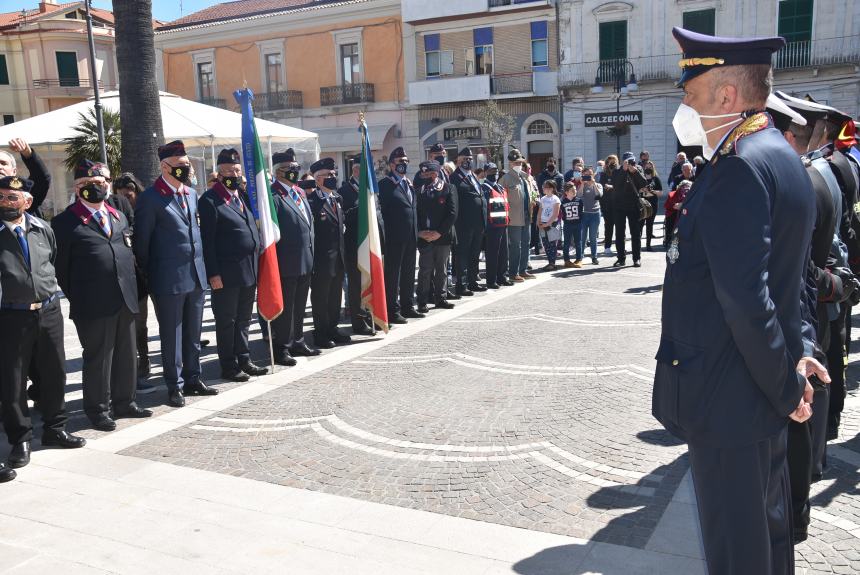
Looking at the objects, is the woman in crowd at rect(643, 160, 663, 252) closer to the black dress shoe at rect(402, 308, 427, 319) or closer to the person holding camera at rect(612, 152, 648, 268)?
the person holding camera at rect(612, 152, 648, 268)

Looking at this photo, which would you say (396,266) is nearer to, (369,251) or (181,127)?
(369,251)

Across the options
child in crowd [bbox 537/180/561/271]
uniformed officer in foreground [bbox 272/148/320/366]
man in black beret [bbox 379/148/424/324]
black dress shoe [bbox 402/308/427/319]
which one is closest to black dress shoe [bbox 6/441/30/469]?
uniformed officer in foreground [bbox 272/148/320/366]

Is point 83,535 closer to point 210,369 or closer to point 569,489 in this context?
point 569,489

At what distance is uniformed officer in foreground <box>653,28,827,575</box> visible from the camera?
235 centimetres

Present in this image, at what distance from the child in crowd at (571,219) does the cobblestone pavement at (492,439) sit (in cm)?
597

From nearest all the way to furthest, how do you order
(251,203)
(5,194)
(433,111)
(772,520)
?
1. (772,520)
2. (5,194)
3. (251,203)
4. (433,111)

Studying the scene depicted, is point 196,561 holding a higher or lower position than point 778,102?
lower

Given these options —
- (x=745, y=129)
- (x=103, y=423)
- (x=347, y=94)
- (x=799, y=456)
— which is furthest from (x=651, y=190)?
(x=347, y=94)

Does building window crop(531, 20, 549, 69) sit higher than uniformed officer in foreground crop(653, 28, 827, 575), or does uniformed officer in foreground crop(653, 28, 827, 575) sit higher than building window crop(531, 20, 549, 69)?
building window crop(531, 20, 549, 69)

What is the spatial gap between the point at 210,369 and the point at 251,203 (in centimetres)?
186

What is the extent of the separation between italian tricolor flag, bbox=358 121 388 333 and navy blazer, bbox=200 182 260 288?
1765mm

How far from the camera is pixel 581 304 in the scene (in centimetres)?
1082

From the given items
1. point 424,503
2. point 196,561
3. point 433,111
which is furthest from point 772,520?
point 433,111

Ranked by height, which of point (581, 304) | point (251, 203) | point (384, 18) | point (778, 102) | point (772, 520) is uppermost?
point (384, 18)
